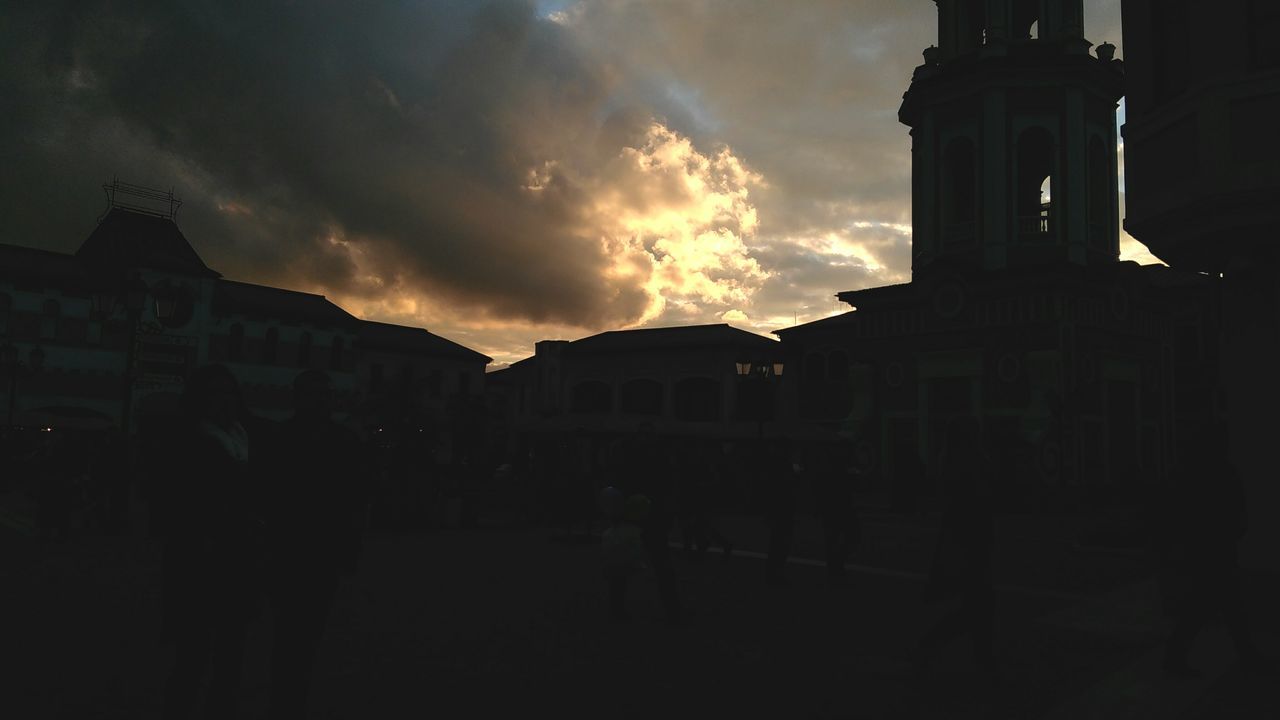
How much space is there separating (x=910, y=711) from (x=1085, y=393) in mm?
26056

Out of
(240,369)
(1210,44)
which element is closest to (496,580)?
(1210,44)

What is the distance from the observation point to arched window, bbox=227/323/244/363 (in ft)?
→ 166

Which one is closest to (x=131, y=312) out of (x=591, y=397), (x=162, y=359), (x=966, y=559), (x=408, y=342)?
(x=162, y=359)

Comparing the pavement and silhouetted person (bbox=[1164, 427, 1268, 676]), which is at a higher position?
silhouetted person (bbox=[1164, 427, 1268, 676])

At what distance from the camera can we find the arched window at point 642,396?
5269 centimetres

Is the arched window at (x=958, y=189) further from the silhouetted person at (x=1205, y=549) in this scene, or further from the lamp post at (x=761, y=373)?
the silhouetted person at (x=1205, y=549)

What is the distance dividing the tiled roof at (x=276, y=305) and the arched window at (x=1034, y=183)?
133 ft

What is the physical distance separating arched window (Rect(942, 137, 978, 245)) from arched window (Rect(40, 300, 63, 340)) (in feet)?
137

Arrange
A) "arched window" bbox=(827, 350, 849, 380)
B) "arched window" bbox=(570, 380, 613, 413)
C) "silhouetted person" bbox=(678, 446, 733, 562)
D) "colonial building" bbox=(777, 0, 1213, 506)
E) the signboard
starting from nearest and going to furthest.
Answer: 1. the signboard
2. "silhouetted person" bbox=(678, 446, 733, 562)
3. "colonial building" bbox=(777, 0, 1213, 506)
4. "arched window" bbox=(827, 350, 849, 380)
5. "arched window" bbox=(570, 380, 613, 413)

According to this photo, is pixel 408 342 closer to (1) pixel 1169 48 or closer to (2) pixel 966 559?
(1) pixel 1169 48

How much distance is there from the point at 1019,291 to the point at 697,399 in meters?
24.6

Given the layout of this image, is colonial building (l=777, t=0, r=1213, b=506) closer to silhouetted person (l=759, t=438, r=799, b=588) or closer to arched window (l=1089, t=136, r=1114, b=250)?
arched window (l=1089, t=136, r=1114, b=250)

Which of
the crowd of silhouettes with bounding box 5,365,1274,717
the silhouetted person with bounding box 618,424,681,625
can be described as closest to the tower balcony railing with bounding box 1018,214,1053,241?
the crowd of silhouettes with bounding box 5,365,1274,717

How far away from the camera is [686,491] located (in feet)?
46.9
